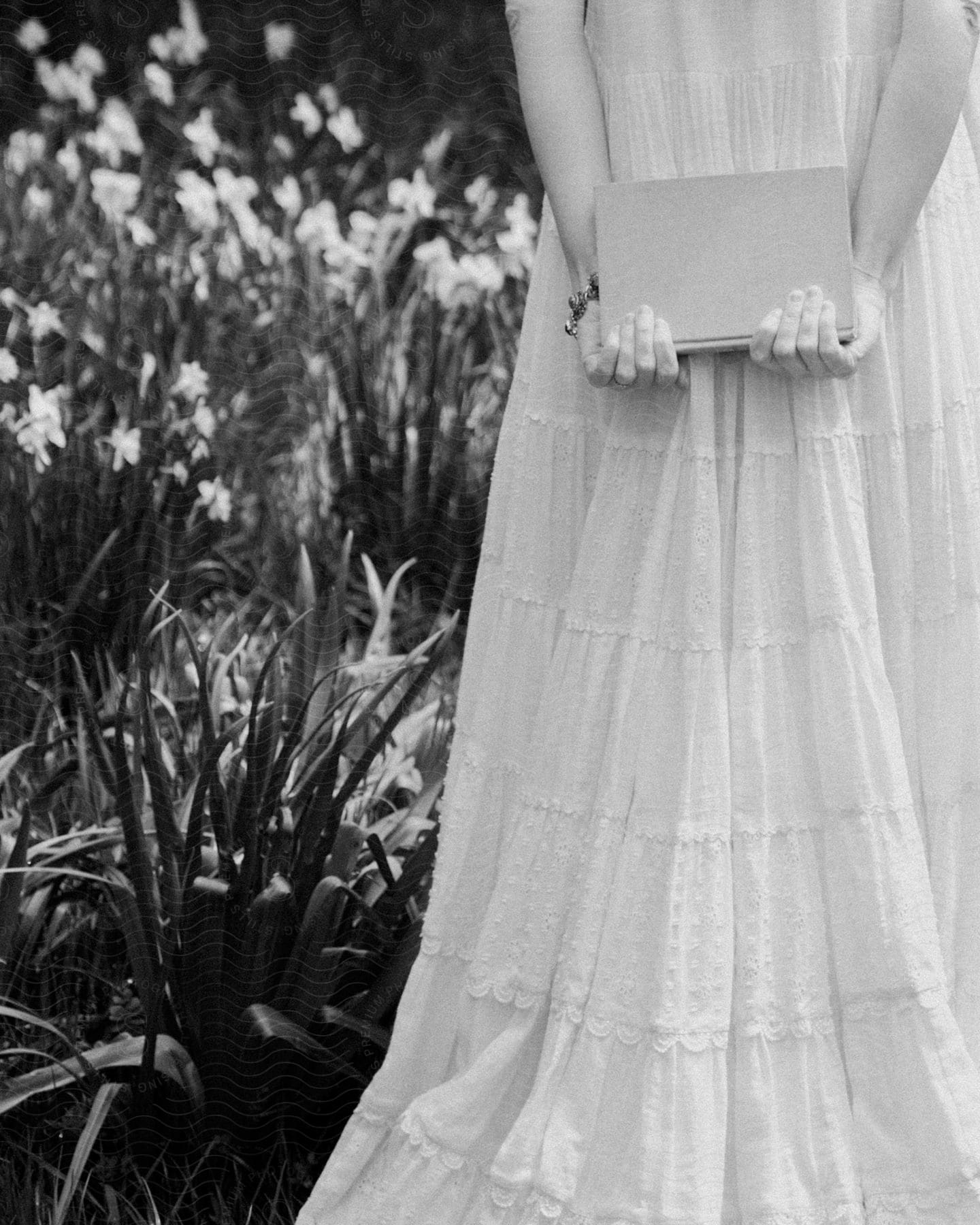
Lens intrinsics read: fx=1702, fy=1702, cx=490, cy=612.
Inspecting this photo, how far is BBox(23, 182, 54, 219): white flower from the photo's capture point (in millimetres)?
2877

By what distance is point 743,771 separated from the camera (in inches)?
51.4

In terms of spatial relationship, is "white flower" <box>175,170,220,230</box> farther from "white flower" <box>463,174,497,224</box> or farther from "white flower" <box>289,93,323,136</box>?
"white flower" <box>463,174,497,224</box>

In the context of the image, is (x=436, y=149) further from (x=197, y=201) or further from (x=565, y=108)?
(x=565, y=108)

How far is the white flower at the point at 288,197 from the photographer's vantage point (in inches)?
116

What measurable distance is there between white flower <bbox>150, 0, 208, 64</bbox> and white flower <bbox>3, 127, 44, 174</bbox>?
0.84ft

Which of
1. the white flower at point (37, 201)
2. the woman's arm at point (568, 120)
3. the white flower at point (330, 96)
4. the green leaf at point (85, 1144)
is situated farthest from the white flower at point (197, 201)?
the green leaf at point (85, 1144)

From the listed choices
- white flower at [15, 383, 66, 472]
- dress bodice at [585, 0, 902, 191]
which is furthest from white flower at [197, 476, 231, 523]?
dress bodice at [585, 0, 902, 191]

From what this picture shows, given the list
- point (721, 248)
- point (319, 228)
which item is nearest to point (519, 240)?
point (319, 228)

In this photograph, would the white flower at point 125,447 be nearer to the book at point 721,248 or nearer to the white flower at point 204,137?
the white flower at point 204,137

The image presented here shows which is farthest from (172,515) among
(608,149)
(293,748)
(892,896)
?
(892,896)

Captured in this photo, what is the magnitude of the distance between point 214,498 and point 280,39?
36.5 inches

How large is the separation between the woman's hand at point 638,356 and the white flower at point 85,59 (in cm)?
193

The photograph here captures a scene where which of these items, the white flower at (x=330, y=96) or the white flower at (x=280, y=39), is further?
the white flower at (x=330, y=96)

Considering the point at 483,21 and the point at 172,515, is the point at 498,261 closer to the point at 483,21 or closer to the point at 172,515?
the point at 483,21
